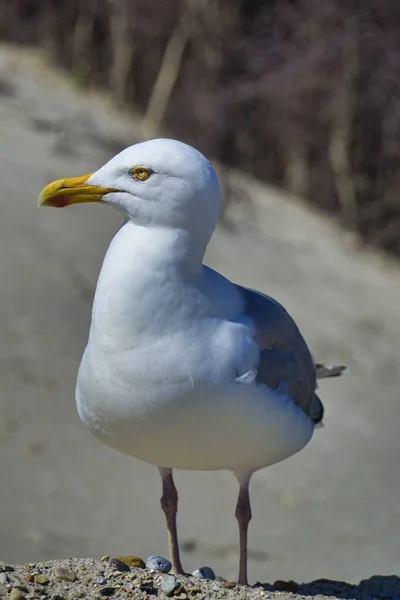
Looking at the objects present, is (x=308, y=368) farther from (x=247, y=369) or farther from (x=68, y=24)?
(x=68, y=24)

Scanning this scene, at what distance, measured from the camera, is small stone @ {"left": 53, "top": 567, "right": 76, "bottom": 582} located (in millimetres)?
3447

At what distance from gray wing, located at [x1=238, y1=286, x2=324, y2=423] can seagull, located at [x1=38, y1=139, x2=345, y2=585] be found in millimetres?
112

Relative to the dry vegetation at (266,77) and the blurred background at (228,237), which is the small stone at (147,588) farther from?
the dry vegetation at (266,77)

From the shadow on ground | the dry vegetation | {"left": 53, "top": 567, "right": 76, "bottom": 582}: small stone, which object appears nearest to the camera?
{"left": 53, "top": 567, "right": 76, "bottom": 582}: small stone

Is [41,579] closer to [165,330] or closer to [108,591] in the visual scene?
[108,591]

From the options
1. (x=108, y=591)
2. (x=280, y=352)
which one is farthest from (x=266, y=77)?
(x=108, y=591)

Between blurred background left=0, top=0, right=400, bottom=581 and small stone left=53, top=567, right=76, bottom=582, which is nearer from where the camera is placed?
small stone left=53, top=567, right=76, bottom=582

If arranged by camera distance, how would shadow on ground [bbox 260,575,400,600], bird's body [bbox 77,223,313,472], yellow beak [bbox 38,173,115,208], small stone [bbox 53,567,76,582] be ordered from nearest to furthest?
small stone [bbox 53,567,76,582], bird's body [bbox 77,223,313,472], yellow beak [bbox 38,173,115,208], shadow on ground [bbox 260,575,400,600]

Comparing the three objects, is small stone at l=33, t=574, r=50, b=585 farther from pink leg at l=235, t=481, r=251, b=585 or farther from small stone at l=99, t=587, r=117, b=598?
pink leg at l=235, t=481, r=251, b=585

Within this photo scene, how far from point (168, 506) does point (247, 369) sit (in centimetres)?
79

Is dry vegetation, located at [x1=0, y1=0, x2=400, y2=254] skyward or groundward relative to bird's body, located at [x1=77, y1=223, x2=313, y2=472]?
skyward

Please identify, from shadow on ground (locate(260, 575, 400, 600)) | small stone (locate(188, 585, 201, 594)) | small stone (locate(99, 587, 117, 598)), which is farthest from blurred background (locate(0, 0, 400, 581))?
small stone (locate(99, 587, 117, 598))

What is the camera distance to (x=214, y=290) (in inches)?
147

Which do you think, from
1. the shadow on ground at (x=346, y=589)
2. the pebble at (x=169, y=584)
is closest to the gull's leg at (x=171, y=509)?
the shadow on ground at (x=346, y=589)
